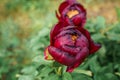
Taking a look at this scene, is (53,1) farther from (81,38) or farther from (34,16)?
(81,38)

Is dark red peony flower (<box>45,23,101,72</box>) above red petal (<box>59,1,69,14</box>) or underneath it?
underneath

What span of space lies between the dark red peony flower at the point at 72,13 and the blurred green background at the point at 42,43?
0.68 ft

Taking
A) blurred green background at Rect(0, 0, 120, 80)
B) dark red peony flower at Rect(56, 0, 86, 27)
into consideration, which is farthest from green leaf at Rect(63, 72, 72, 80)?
dark red peony flower at Rect(56, 0, 86, 27)

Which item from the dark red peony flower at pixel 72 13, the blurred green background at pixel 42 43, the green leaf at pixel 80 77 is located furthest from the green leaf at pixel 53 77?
the dark red peony flower at pixel 72 13

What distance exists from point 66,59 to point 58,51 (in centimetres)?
4

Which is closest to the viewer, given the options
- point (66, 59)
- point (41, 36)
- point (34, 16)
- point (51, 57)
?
point (66, 59)

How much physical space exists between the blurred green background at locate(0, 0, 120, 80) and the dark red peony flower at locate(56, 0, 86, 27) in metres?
0.21

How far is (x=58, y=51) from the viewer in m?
1.31

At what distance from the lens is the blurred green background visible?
1.66 meters

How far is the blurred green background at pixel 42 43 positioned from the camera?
1.66 m

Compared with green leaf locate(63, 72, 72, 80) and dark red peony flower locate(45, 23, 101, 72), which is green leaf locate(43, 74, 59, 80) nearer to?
green leaf locate(63, 72, 72, 80)

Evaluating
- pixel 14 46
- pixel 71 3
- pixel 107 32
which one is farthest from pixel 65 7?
pixel 14 46

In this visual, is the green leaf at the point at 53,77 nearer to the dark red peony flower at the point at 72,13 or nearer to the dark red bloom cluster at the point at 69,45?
the dark red bloom cluster at the point at 69,45

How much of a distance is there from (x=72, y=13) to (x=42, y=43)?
0.42m
